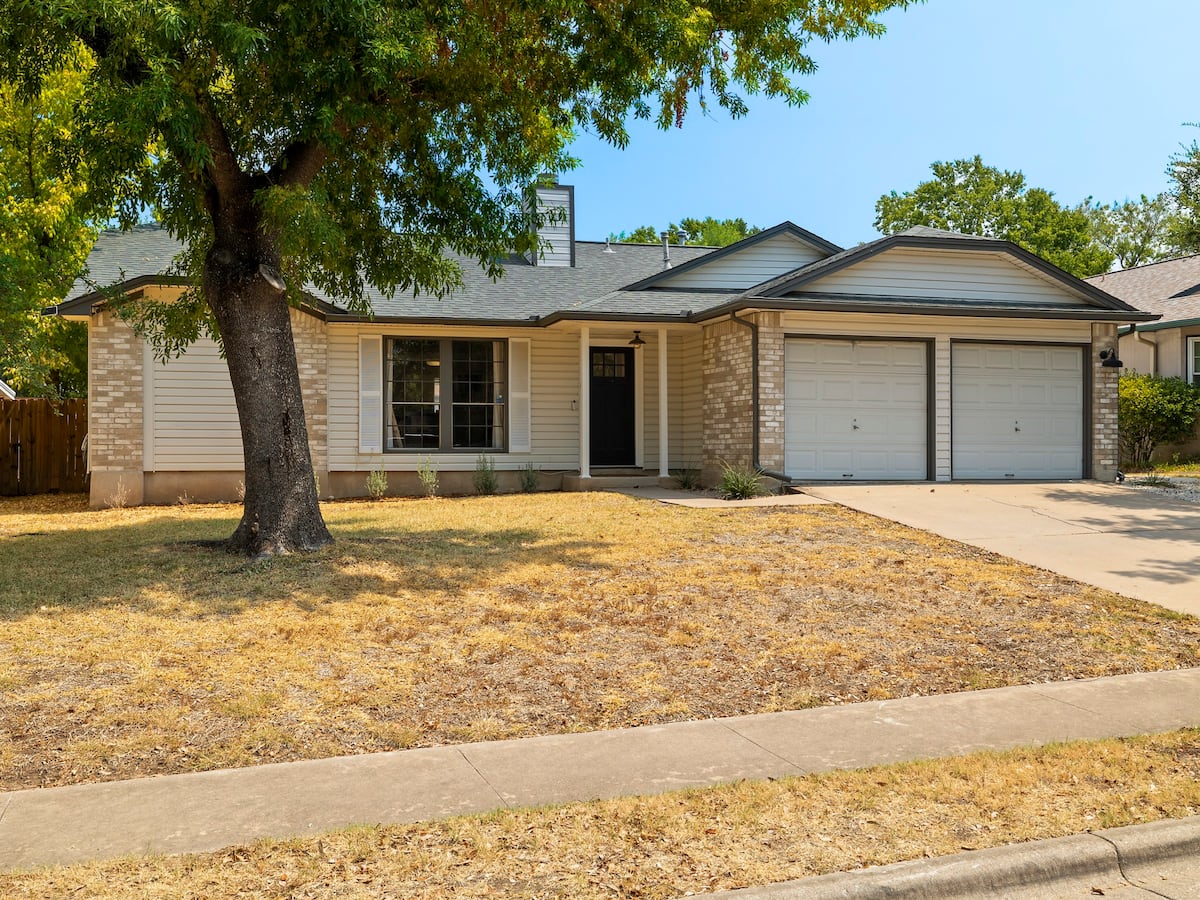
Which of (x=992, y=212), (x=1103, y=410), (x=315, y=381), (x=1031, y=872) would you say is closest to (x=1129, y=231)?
(x=992, y=212)

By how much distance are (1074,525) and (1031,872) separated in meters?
9.62

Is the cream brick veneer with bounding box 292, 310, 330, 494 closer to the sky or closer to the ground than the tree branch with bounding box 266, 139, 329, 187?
closer to the ground

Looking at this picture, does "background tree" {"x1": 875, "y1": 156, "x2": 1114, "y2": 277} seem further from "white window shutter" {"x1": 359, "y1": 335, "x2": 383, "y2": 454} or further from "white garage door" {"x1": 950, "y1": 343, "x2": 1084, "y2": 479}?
"white window shutter" {"x1": 359, "y1": 335, "x2": 383, "y2": 454}

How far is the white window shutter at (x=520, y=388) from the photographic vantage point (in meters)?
18.7

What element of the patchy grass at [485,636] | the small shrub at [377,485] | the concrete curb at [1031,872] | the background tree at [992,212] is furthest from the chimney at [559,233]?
the background tree at [992,212]

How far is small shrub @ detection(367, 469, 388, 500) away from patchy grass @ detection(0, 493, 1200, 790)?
216 inches

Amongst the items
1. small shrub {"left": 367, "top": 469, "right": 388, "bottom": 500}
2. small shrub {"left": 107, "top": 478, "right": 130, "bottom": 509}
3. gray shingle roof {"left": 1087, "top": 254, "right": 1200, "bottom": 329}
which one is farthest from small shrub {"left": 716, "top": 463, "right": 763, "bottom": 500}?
gray shingle roof {"left": 1087, "top": 254, "right": 1200, "bottom": 329}

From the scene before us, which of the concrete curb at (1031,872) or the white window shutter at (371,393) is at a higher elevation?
the white window shutter at (371,393)

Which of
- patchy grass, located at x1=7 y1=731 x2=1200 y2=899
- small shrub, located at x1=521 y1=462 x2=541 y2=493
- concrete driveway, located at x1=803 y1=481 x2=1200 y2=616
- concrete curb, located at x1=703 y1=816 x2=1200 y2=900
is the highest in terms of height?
small shrub, located at x1=521 y1=462 x2=541 y2=493

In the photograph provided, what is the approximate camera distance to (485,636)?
751 cm

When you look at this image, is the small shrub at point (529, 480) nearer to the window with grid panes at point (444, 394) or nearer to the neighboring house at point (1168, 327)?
the window with grid panes at point (444, 394)

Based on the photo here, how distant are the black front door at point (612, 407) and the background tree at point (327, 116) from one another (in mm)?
6908

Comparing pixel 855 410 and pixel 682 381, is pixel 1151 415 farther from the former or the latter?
pixel 682 381

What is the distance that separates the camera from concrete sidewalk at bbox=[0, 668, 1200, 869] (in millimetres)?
4188
